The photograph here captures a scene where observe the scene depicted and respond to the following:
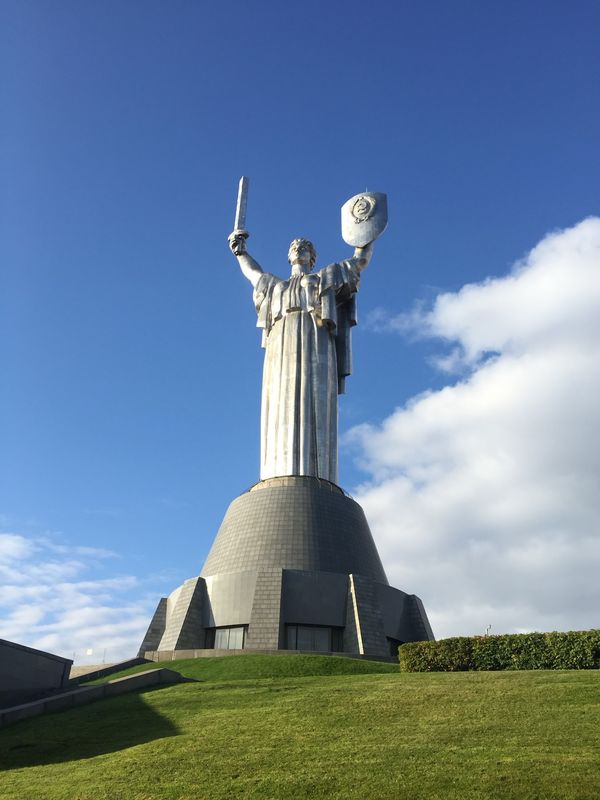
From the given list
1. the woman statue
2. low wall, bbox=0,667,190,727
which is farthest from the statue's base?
low wall, bbox=0,667,190,727

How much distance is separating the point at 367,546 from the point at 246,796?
21.6 m

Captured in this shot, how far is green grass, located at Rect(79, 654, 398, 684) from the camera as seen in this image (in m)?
21.5

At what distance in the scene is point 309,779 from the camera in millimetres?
10344

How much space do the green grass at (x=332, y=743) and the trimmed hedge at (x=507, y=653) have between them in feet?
6.51

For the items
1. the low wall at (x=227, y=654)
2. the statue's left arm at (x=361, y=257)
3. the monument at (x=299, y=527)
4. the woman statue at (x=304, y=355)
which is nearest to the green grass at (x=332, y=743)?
the low wall at (x=227, y=654)

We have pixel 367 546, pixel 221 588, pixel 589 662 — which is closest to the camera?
pixel 589 662

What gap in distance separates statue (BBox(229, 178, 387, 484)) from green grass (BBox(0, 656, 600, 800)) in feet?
53.5

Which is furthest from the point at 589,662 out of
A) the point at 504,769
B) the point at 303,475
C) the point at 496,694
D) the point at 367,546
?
the point at 303,475

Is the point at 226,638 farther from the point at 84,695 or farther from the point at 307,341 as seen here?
the point at 307,341

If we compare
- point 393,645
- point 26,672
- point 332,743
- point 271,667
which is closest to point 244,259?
point 393,645

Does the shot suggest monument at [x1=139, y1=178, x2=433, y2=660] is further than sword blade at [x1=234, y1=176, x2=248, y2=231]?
No

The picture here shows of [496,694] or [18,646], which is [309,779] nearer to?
[496,694]

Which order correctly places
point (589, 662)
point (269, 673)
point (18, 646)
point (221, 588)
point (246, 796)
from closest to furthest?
point (246, 796) → point (589, 662) → point (18, 646) → point (269, 673) → point (221, 588)

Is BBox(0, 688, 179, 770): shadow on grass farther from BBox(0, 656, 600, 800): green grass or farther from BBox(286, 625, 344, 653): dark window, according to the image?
BBox(286, 625, 344, 653): dark window
